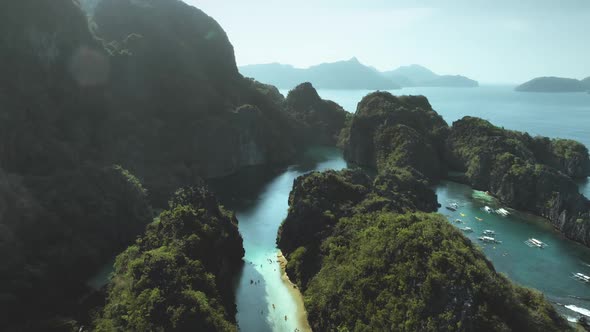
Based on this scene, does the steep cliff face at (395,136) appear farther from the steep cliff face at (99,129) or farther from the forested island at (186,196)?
the steep cliff face at (99,129)

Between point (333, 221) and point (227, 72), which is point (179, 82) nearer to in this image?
point (227, 72)

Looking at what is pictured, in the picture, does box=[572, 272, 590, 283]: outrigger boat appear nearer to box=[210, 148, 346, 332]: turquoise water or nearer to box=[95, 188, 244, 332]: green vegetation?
box=[210, 148, 346, 332]: turquoise water

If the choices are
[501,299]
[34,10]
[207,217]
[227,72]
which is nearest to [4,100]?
[34,10]

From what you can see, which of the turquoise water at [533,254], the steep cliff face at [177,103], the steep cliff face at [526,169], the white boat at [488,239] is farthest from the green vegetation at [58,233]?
the steep cliff face at [526,169]

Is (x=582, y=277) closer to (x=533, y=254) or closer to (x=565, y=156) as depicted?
(x=533, y=254)

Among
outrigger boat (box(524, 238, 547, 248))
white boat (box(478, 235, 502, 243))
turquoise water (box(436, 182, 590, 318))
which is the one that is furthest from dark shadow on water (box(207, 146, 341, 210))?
outrigger boat (box(524, 238, 547, 248))

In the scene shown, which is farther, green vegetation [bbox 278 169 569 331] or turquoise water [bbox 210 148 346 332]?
turquoise water [bbox 210 148 346 332]
